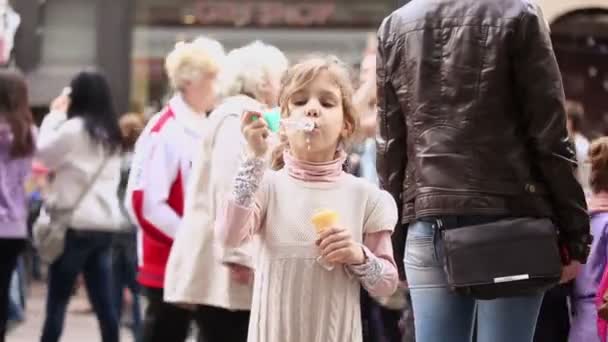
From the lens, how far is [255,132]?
3.89m

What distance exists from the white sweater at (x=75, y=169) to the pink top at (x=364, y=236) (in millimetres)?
3731

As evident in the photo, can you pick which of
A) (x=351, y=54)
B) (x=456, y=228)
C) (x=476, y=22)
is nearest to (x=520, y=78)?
(x=476, y=22)

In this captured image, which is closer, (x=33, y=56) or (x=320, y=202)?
(x=320, y=202)

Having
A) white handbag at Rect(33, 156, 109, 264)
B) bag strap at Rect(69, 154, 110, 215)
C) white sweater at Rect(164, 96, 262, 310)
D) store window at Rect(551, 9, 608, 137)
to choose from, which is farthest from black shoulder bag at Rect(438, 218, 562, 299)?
store window at Rect(551, 9, 608, 137)

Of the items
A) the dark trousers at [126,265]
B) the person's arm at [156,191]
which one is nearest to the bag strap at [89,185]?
the person's arm at [156,191]

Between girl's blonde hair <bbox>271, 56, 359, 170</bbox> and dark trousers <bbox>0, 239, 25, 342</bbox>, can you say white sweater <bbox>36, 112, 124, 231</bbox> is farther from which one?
girl's blonde hair <bbox>271, 56, 359, 170</bbox>

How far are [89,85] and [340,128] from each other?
3.94 m

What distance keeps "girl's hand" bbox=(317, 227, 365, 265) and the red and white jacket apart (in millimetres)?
2152

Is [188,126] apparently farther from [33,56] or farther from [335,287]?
[33,56]

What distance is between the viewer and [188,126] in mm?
6156

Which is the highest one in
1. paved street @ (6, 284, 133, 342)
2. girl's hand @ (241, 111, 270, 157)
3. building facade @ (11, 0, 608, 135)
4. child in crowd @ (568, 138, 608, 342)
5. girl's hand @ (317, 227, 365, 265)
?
girl's hand @ (241, 111, 270, 157)

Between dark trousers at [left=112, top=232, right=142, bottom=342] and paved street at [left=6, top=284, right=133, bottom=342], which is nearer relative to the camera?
paved street at [left=6, top=284, right=133, bottom=342]

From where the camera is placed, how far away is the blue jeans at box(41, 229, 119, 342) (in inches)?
303

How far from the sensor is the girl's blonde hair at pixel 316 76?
415 centimetres
